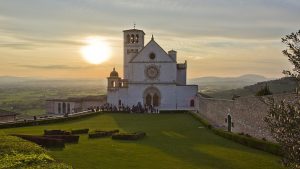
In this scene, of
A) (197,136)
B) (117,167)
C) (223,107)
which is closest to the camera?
(117,167)

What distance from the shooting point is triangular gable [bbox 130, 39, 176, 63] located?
68188 mm

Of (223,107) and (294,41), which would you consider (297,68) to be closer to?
(294,41)

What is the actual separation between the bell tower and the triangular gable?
236 cm

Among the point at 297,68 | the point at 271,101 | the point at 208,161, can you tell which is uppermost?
the point at 297,68

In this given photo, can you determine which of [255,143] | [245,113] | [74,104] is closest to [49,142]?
[255,143]

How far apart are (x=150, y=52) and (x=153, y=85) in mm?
4999

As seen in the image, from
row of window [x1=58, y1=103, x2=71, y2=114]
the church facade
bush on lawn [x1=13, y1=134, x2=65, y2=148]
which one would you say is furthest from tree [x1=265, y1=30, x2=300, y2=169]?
row of window [x1=58, y1=103, x2=71, y2=114]

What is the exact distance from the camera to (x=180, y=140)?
96.1 feet

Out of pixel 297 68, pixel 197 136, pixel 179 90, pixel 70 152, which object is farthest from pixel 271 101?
pixel 179 90

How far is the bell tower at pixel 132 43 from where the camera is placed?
71500 millimetres

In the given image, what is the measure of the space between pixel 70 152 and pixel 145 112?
1523 inches

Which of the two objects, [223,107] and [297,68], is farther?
[223,107]

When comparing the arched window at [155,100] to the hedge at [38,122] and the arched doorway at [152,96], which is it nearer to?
the arched doorway at [152,96]

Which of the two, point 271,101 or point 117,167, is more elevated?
point 271,101
